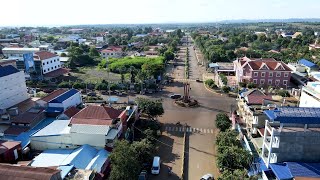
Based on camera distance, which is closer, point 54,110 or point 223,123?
point 223,123

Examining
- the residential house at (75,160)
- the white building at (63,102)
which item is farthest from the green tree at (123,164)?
the white building at (63,102)

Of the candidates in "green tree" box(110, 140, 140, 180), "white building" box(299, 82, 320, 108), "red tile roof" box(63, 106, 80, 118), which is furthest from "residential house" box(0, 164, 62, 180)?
"white building" box(299, 82, 320, 108)

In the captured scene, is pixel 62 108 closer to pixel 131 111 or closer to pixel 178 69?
pixel 131 111

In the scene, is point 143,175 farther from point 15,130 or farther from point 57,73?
point 57,73

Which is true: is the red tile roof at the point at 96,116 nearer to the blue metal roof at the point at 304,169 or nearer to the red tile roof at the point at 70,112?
the red tile roof at the point at 70,112

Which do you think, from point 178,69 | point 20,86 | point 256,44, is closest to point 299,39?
point 256,44

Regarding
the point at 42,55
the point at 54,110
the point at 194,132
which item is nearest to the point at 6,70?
the point at 54,110

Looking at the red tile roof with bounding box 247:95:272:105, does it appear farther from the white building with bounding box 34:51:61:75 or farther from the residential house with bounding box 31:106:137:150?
the white building with bounding box 34:51:61:75
